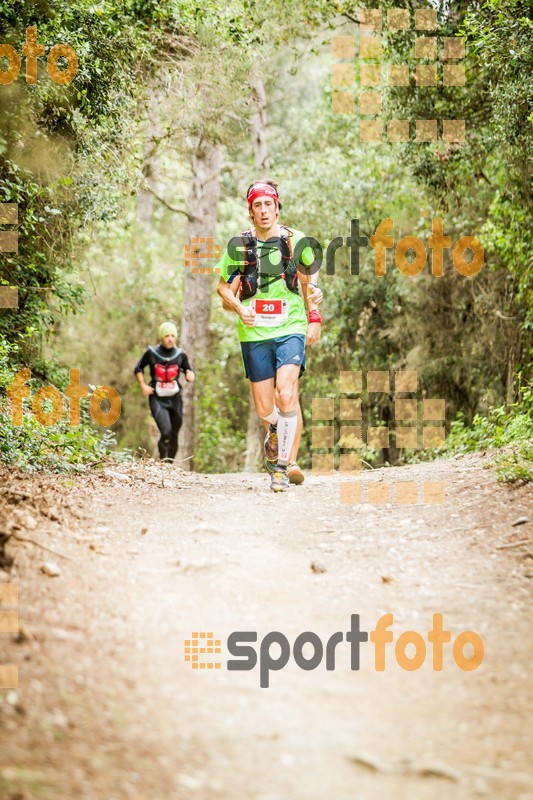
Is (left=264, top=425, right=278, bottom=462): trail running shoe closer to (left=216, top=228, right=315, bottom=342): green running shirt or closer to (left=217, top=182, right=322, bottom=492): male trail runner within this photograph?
(left=217, top=182, right=322, bottom=492): male trail runner

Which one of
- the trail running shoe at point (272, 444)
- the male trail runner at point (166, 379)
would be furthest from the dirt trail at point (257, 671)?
the male trail runner at point (166, 379)

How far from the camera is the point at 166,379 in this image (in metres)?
11.4

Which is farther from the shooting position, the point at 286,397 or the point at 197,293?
the point at 197,293

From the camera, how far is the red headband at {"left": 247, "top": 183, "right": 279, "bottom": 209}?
7.11 meters

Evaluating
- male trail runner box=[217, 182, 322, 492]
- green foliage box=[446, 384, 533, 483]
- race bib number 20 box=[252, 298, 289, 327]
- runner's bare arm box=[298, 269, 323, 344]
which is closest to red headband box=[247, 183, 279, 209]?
male trail runner box=[217, 182, 322, 492]

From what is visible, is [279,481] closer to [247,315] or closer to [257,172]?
[247,315]

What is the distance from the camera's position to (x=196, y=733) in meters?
2.75

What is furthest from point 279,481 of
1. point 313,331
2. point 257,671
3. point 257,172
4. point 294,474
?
point 257,172

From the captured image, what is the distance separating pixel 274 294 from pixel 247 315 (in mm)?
315

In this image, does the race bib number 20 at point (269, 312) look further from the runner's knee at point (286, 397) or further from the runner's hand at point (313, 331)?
the runner's knee at point (286, 397)

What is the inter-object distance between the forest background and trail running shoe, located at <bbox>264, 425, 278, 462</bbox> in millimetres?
1858

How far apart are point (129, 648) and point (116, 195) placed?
317 inches

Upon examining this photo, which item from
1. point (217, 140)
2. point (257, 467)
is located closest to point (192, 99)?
point (217, 140)

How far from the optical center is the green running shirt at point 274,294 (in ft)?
24.0
